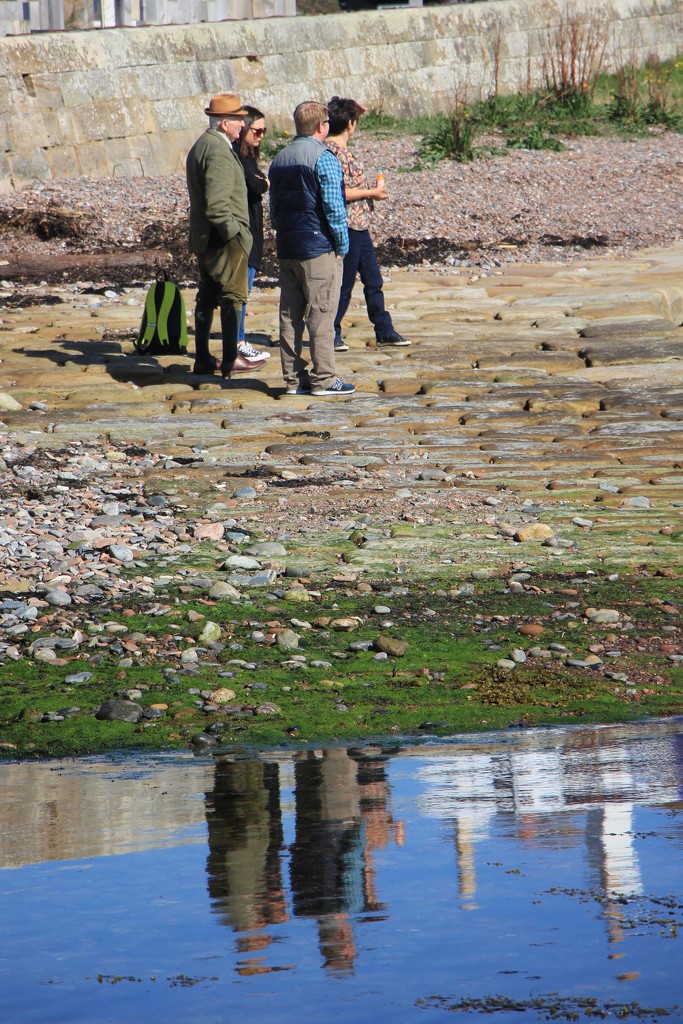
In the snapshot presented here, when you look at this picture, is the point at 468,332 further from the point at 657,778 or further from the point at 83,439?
the point at 657,778

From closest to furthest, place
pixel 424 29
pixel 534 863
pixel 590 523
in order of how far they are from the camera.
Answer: pixel 534 863 < pixel 590 523 < pixel 424 29

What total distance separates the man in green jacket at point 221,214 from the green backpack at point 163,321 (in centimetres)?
90

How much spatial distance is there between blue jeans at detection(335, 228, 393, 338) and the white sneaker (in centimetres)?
54

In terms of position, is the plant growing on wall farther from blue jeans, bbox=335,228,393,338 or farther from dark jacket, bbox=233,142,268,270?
dark jacket, bbox=233,142,268,270

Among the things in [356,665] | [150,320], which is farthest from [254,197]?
[356,665]

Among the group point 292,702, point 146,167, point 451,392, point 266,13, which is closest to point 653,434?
point 451,392

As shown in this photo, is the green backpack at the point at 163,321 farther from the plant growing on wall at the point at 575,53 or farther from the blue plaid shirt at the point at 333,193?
the plant growing on wall at the point at 575,53

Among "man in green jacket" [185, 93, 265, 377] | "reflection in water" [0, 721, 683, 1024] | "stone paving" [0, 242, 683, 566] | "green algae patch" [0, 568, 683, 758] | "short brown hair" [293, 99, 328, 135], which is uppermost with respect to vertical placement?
"short brown hair" [293, 99, 328, 135]

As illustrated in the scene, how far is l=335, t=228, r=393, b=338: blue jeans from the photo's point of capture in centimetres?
988

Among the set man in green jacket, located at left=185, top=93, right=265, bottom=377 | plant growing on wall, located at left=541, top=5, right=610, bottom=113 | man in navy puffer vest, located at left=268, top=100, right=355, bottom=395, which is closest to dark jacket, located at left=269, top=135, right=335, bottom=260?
man in navy puffer vest, located at left=268, top=100, right=355, bottom=395

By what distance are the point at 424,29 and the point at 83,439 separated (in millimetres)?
16043

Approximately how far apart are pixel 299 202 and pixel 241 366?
165cm

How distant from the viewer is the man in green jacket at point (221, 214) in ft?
29.5

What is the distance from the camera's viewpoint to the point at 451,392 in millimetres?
9500
